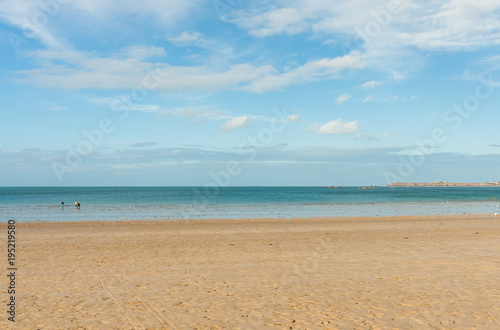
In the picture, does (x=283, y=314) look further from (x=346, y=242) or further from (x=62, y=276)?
(x=346, y=242)

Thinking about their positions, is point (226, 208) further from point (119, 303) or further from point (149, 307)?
point (149, 307)

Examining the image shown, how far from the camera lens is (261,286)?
9.91 metres

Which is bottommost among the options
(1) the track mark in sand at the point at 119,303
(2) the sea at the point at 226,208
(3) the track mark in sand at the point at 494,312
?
(2) the sea at the point at 226,208

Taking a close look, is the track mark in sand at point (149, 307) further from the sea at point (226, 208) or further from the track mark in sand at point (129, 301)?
the sea at point (226, 208)

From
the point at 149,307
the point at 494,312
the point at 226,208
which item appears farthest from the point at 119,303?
the point at 226,208

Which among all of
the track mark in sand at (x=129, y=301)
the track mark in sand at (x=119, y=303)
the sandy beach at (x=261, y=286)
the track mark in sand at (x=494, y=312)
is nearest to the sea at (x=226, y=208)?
the sandy beach at (x=261, y=286)

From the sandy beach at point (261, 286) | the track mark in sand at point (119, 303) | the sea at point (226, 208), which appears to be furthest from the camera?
the sea at point (226, 208)

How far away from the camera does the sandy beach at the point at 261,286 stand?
7.38 meters

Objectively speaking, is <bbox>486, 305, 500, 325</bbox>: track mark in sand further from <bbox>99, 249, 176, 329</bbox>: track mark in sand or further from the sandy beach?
<bbox>99, 249, 176, 329</bbox>: track mark in sand

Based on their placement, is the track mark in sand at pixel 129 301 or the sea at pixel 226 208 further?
the sea at pixel 226 208

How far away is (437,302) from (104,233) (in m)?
19.9

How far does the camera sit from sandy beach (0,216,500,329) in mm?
7375

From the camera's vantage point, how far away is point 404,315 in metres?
7.59

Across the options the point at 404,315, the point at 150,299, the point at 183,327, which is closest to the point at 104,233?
the point at 150,299
